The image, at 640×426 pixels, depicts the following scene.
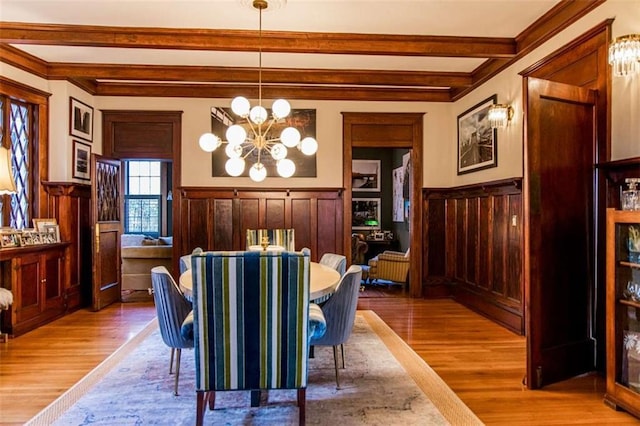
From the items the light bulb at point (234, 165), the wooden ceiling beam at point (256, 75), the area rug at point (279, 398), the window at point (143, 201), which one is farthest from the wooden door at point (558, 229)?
the window at point (143, 201)

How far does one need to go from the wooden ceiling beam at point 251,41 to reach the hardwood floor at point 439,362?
2.85 metres

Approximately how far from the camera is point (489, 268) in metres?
5.06

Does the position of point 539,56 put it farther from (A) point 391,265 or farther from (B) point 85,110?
(B) point 85,110

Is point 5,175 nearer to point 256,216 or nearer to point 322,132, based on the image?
point 256,216

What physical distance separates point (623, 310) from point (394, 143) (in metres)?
4.04

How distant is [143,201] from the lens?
1053 centimetres

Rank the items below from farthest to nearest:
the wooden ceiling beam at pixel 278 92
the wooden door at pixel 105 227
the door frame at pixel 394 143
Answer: the door frame at pixel 394 143 → the wooden ceiling beam at pixel 278 92 → the wooden door at pixel 105 227

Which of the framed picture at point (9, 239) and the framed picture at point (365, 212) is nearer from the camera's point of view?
the framed picture at point (9, 239)

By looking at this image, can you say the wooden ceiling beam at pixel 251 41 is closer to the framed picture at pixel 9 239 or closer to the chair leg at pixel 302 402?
the framed picture at pixel 9 239

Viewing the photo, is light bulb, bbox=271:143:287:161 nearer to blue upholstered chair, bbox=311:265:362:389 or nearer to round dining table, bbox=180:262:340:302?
round dining table, bbox=180:262:340:302

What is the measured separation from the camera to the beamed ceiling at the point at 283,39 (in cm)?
368

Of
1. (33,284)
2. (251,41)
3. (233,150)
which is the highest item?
(251,41)

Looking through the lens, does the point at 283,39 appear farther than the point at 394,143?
No

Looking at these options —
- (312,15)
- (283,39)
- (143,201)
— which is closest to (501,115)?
(312,15)
